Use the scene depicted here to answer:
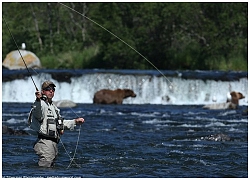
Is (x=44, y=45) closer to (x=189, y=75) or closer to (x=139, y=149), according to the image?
(x=189, y=75)

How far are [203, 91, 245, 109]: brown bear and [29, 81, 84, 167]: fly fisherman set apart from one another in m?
16.0

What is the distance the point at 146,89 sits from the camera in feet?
97.9

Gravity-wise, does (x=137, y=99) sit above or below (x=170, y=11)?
below

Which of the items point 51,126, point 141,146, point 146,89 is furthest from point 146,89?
point 51,126

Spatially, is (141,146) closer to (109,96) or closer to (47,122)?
(47,122)

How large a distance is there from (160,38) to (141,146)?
107ft

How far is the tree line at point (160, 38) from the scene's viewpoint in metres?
44.3

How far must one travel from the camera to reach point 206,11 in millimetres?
47812

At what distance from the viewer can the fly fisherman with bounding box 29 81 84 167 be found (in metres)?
10.1

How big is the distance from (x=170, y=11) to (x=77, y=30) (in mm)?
12779

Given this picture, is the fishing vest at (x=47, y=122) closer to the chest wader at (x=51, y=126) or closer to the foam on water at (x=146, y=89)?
the chest wader at (x=51, y=126)

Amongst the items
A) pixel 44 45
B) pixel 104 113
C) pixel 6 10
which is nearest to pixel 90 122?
pixel 104 113

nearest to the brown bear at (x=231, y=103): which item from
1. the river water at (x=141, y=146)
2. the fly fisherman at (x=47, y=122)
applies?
the river water at (x=141, y=146)

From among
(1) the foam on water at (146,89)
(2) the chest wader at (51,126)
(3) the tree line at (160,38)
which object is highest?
(3) the tree line at (160,38)
